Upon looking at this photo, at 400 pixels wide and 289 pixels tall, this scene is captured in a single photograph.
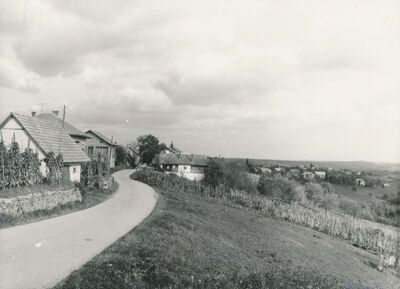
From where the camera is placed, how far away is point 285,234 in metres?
27.9

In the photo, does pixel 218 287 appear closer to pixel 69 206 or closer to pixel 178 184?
pixel 69 206

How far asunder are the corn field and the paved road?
71.7ft

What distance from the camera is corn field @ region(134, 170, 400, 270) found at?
3338 cm

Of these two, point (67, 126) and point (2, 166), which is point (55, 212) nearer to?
point (2, 166)

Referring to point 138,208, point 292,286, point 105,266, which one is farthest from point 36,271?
point 138,208

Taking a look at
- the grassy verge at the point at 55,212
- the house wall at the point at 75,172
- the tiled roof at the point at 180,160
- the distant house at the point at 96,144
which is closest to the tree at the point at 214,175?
→ the tiled roof at the point at 180,160

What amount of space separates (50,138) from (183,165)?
48255 millimetres

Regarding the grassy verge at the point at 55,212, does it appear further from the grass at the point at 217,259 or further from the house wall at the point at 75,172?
the grass at the point at 217,259

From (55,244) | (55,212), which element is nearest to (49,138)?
(55,212)

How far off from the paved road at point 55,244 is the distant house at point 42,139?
9090 millimetres

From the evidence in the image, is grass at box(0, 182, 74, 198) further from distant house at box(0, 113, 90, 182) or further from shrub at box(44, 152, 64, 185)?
distant house at box(0, 113, 90, 182)

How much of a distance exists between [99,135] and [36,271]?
201ft

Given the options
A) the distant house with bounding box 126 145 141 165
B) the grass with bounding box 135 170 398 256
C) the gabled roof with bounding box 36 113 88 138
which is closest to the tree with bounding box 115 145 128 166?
the distant house with bounding box 126 145 141 165

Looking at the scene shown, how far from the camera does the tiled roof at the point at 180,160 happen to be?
255 ft
